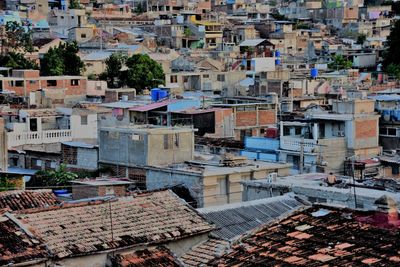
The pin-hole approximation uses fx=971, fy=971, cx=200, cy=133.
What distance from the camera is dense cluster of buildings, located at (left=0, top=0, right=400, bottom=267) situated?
1075 cm

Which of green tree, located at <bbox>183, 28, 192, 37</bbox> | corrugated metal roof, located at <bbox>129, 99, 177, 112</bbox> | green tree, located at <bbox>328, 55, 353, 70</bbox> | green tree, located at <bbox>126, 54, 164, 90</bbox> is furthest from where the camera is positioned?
green tree, located at <bbox>183, 28, 192, 37</bbox>

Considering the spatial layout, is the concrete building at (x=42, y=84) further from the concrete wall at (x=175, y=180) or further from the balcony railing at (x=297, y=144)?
the concrete wall at (x=175, y=180)

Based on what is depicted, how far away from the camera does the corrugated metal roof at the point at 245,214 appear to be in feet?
38.5

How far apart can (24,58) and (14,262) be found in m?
37.2

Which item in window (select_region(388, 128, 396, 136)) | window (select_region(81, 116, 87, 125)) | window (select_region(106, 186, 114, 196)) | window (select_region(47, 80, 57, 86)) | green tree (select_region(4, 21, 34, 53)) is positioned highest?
green tree (select_region(4, 21, 34, 53))

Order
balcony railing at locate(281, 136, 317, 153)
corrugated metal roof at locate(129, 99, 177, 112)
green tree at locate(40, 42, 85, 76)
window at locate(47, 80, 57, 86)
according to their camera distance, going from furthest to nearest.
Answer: green tree at locate(40, 42, 85, 76) → window at locate(47, 80, 57, 86) → corrugated metal roof at locate(129, 99, 177, 112) → balcony railing at locate(281, 136, 317, 153)

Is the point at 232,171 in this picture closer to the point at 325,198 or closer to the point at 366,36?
the point at 325,198

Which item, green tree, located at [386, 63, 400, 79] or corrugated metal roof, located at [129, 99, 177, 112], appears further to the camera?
green tree, located at [386, 63, 400, 79]

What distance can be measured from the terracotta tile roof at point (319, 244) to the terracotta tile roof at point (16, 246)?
6.18 feet

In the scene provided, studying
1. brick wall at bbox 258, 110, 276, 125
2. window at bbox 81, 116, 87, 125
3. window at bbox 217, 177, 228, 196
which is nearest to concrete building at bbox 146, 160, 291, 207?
window at bbox 217, 177, 228, 196

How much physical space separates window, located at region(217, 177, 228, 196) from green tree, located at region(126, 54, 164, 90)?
21.9m

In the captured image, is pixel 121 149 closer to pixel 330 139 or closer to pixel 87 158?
pixel 87 158

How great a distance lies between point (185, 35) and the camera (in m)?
58.9

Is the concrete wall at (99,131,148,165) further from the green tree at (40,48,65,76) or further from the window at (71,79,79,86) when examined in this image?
the green tree at (40,48,65,76)
